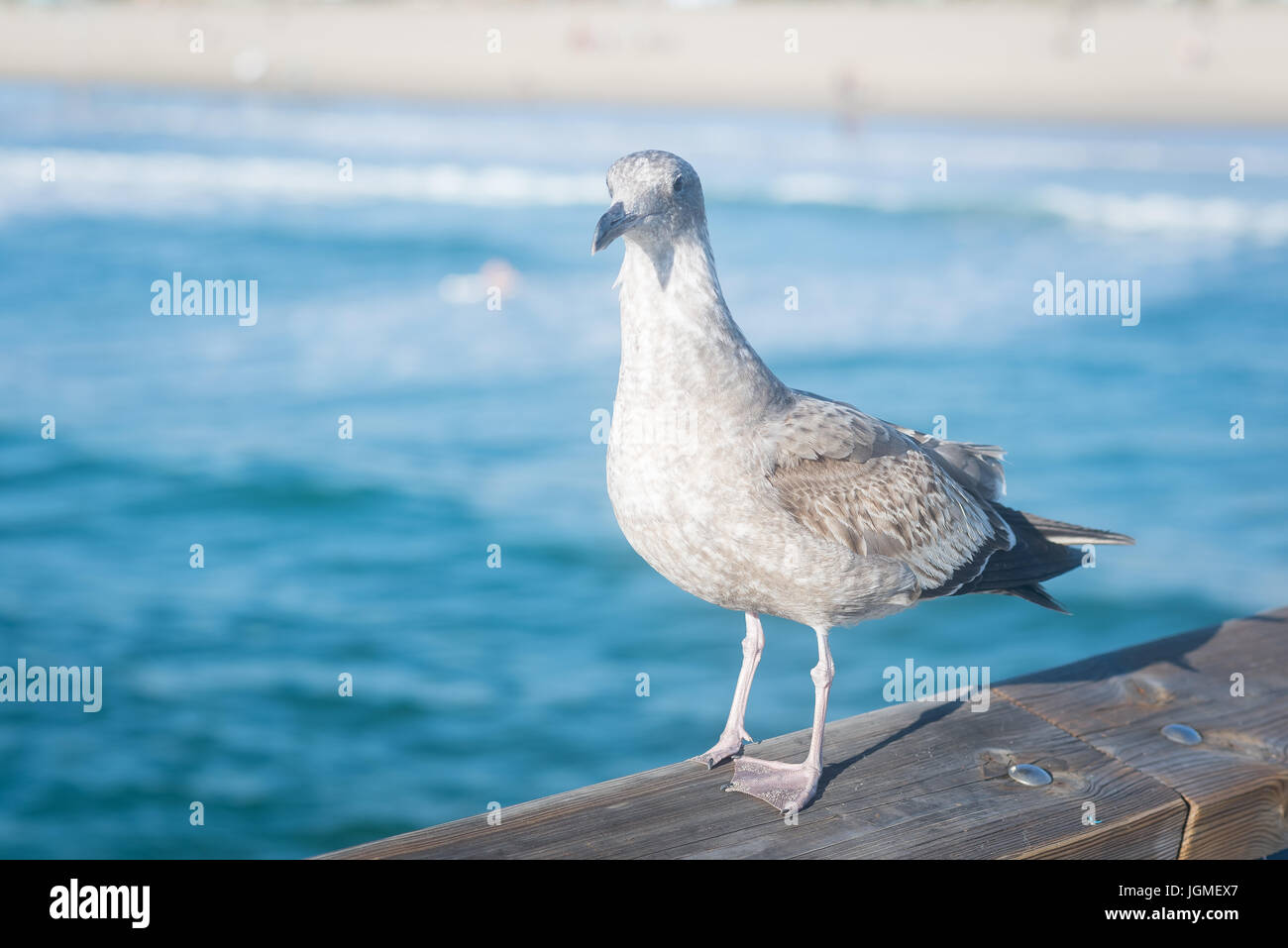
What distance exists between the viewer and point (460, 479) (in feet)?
46.1

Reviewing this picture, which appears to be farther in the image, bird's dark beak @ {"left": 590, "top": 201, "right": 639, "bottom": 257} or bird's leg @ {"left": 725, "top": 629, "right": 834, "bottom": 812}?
bird's leg @ {"left": 725, "top": 629, "right": 834, "bottom": 812}

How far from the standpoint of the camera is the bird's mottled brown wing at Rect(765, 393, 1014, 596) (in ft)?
12.7

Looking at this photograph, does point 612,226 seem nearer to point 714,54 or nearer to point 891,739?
point 891,739

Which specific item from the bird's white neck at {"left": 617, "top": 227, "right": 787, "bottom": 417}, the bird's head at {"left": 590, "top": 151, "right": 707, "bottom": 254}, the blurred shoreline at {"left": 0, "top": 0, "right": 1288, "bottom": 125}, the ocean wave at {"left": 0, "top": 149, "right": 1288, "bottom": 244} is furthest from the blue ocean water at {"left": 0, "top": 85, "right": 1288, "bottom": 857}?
the blurred shoreline at {"left": 0, "top": 0, "right": 1288, "bottom": 125}

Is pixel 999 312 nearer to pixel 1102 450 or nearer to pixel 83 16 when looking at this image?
pixel 1102 450

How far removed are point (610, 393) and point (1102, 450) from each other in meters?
6.00

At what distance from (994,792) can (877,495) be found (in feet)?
3.30

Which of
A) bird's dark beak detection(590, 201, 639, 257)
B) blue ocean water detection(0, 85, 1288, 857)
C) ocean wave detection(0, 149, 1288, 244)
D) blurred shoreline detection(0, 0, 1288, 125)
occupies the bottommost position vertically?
blue ocean water detection(0, 85, 1288, 857)

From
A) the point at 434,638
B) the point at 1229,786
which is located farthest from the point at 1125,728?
the point at 434,638

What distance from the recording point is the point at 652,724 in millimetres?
10156

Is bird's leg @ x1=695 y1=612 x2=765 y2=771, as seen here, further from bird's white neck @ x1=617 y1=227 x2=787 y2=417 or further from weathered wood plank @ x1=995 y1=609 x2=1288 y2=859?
bird's white neck @ x1=617 y1=227 x2=787 y2=417

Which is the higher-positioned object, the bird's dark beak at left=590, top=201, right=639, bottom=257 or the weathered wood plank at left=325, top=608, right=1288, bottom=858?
the bird's dark beak at left=590, top=201, right=639, bottom=257

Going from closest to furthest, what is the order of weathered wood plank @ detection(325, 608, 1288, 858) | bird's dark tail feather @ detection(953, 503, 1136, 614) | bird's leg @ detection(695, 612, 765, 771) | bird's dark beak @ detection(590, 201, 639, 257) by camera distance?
bird's dark beak @ detection(590, 201, 639, 257) → weathered wood plank @ detection(325, 608, 1288, 858) → bird's leg @ detection(695, 612, 765, 771) → bird's dark tail feather @ detection(953, 503, 1136, 614)

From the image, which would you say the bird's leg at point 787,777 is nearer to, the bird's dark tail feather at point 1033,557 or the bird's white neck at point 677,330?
the bird's dark tail feather at point 1033,557
